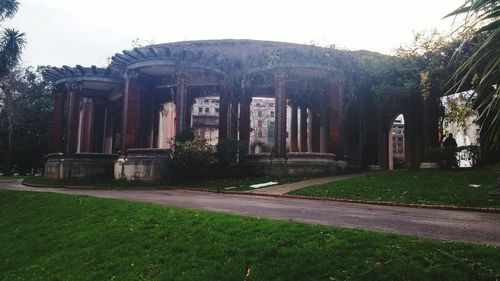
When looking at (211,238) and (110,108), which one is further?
(110,108)

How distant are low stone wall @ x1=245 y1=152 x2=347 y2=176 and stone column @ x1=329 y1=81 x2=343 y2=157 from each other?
31.2 inches

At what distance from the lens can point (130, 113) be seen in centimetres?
2264

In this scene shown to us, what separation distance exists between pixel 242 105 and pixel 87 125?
45.8 ft

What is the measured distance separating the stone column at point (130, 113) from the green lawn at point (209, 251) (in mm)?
11305

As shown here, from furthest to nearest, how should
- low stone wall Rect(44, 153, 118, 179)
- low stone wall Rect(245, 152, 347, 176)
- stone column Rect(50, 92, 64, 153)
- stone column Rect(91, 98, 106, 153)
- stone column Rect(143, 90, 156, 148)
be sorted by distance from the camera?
stone column Rect(91, 98, 106, 153), stone column Rect(143, 90, 156, 148), stone column Rect(50, 92, 64, 153), low stone wall Rect(44, 153, 118, 179), low stone wall Rect(245, 152, 347, 176)

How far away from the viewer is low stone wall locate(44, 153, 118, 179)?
2423 centimetres

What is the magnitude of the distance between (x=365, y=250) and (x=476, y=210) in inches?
237

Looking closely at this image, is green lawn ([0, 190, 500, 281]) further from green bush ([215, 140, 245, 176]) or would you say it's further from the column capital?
the column capital

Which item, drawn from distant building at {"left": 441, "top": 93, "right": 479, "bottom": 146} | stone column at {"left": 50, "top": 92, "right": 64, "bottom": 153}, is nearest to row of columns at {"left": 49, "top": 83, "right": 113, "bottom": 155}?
stone column at {"left": 50, "top": 92, "right": 64, "bottom": 153}

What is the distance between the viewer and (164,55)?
21953mm

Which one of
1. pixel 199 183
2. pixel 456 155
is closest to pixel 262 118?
pixel 456 155

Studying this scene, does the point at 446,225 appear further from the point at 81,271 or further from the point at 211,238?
the point at 81,271

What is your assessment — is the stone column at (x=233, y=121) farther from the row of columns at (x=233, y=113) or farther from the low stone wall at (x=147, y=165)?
the low stone wall at (x=147, y=165)

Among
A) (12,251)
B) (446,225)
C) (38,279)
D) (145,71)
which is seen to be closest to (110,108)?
(145,71)
